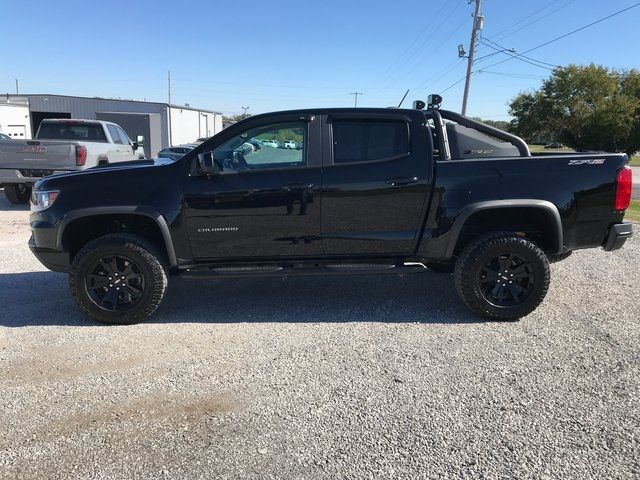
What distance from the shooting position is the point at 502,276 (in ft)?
15.1

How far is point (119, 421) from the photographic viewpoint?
304 centimetres

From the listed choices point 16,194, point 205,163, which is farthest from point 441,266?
point 16,194

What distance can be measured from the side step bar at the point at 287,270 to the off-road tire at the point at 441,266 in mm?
542

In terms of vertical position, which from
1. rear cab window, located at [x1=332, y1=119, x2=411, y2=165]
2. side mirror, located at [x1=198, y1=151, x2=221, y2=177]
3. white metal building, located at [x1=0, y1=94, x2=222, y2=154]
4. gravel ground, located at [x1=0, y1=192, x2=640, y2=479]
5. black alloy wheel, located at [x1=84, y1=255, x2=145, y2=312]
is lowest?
gravel ground, located at [x1=0, y1=192, x2=640, y2=479]

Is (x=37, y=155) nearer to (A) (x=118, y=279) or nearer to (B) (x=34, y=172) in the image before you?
(B) (x=34, y=172)

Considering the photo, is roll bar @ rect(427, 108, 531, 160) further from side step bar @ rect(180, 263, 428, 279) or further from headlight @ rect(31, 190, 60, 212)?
headlight @ rect(31, 190, 60, 212)

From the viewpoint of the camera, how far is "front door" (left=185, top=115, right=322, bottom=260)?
4.46 metres

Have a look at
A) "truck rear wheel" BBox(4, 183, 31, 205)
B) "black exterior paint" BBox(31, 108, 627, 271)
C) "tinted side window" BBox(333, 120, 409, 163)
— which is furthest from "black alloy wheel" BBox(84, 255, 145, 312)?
"truck rear wheel" BBox(4, 183, 31, 205)

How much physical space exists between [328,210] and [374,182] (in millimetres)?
475

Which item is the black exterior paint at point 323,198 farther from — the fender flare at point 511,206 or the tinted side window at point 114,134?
the tinted side window at point 114,134

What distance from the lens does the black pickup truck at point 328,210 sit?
4449mm

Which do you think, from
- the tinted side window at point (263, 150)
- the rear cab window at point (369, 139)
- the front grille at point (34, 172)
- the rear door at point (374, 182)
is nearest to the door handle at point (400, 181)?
the rear door at point (374, 182)

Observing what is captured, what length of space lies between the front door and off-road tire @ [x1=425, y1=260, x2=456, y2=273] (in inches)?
50.9

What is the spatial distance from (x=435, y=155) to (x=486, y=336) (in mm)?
1647
